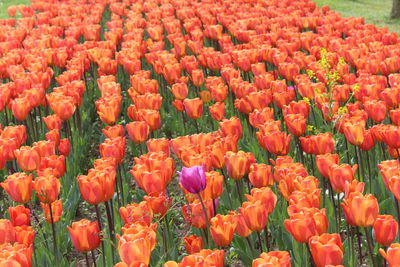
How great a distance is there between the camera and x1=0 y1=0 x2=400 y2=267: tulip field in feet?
10.7

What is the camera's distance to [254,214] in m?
3.30

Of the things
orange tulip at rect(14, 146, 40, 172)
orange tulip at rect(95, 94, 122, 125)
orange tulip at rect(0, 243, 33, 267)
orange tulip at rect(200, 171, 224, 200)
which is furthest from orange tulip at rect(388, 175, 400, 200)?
orange tulip at rect(95, 94, 122, 125)

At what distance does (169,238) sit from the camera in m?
4.14

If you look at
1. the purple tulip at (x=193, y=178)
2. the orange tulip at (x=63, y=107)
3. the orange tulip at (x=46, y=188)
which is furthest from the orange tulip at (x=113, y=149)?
the orange tulip at (x=63, y=107)

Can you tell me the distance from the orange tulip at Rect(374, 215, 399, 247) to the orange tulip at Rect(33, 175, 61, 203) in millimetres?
1932

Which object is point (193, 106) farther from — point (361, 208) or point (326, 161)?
point (361, 208)

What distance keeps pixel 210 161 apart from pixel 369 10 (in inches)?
638

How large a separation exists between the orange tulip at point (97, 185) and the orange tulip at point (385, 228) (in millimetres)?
1550

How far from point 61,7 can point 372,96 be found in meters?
9.75

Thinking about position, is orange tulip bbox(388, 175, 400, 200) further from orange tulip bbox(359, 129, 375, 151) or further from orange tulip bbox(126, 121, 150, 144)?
orange tulip bbox(126, 121, 150, 144)

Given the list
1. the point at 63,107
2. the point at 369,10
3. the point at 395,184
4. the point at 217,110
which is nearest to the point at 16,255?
the point at 395,184

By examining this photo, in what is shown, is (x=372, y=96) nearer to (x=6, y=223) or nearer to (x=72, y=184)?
(x=72, y=184)

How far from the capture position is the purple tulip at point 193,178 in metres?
3.17

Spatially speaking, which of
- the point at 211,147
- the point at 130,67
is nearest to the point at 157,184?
the point at 211,147
